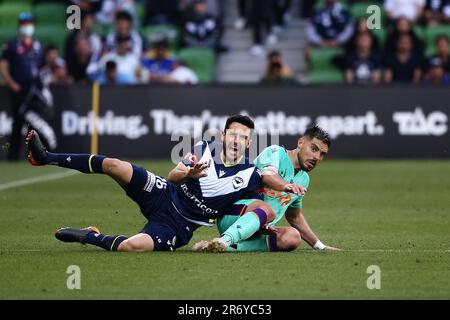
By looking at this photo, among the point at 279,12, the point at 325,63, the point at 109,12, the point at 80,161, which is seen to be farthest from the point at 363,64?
the point at 80,161

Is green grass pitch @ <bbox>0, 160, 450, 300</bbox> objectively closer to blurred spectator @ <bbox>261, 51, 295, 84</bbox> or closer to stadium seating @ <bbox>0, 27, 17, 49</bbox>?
blurred spectator @ <bbox>261, 51, 295, 84</bbox>

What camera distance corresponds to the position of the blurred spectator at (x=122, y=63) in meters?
23.9

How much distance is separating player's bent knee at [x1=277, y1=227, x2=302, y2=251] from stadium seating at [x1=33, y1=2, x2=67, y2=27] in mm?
17555

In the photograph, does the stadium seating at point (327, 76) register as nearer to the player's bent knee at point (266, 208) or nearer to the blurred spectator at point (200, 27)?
the blurred spectator at point (200, 27)

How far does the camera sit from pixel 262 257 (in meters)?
10.4

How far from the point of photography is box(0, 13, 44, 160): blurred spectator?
22359 mm

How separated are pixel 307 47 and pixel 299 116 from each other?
11.5 ft

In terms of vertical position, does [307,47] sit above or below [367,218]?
above

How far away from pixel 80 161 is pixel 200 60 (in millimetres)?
15141

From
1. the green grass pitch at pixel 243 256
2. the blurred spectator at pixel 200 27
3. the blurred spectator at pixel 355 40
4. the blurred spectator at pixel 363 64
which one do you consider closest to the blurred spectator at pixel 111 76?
the blurred spectator at pixel 200 27

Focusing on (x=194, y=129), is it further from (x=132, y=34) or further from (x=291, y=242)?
(x=291, y=242)

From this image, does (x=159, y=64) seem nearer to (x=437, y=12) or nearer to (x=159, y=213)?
(x=437, y=12)

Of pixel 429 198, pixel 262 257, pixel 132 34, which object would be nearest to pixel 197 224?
pixel 262 257
